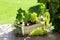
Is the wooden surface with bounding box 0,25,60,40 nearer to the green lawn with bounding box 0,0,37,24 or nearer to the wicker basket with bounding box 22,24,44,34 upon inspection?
the wicker basket with bounding box 22,24,44,34

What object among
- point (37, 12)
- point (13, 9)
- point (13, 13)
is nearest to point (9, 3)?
point (13, 9)

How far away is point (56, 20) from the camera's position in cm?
125

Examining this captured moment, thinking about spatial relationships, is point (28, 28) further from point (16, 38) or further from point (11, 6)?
point (11, 6)

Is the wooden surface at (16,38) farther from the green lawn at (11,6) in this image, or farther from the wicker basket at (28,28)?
the green lawn at (11,6)

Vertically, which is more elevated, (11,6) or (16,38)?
(11,6)

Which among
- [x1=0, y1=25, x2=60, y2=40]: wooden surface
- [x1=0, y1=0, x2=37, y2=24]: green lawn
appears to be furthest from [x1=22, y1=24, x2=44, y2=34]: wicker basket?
[x1=0, y1=0, x2=37, y2=24]: green lawn

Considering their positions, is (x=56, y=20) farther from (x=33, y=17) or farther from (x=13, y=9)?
(x=13, y=9)

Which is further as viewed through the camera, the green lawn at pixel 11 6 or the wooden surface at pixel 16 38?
the green lawn at pixel 11 6

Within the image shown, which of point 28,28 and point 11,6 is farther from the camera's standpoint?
point 11,6

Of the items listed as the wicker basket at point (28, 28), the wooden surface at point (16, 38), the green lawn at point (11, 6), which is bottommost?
the wooden surface at point (16, 38)

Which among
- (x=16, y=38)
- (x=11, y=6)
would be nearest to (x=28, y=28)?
(x=16, y=38)

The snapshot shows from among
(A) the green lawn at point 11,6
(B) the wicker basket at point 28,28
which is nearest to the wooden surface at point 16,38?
(B) the wicker basket at point 28,28

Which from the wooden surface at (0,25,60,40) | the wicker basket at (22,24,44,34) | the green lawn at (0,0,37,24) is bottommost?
the wooden surface at (0,25,60,40)

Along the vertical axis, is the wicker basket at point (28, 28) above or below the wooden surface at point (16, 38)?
above
